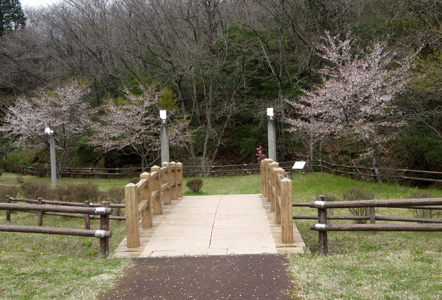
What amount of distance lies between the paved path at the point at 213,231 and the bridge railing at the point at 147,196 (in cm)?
28

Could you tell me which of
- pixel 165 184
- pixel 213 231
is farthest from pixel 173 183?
pixel 213 231

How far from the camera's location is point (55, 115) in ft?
90.9

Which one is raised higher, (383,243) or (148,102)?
(148,102)

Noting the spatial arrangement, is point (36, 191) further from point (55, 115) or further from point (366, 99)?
point (55, 115)

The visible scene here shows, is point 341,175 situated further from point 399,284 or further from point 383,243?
point 399,284

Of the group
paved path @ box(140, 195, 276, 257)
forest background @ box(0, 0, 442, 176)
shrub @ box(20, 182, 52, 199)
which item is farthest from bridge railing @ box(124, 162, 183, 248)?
forest background @ box(0, 0, 442, 176)

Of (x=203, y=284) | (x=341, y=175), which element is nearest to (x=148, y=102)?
(x=341, y=175)

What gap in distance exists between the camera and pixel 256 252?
5.63 m

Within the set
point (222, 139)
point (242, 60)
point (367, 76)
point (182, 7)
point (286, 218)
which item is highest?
point (182, 7)

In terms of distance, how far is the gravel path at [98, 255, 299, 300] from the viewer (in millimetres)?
4195

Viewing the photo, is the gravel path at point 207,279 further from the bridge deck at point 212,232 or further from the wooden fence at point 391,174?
the wooden fence at point 391,174

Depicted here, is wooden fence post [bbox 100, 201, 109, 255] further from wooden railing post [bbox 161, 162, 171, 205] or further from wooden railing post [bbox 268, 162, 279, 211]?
wooden railing post [bbox 161, 162, 171, 205]

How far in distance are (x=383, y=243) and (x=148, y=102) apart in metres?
20.1

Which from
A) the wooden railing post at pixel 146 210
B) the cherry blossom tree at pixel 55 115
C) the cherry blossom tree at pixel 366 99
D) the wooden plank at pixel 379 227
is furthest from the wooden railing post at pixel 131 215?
the cherry blossom tree at pixel 55 115
